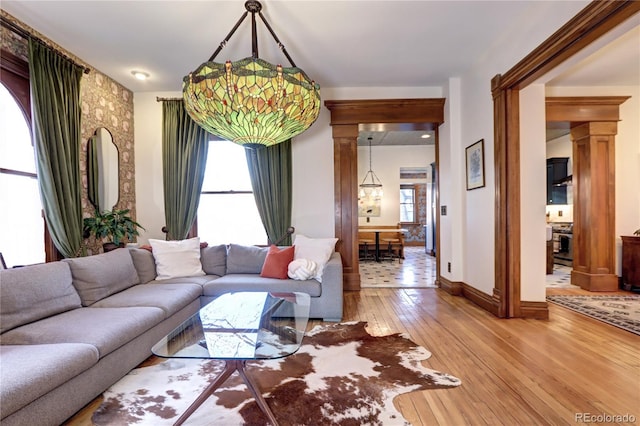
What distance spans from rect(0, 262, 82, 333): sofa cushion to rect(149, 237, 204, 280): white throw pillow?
98cm

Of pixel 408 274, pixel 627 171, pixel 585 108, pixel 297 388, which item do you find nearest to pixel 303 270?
pixel 297 388

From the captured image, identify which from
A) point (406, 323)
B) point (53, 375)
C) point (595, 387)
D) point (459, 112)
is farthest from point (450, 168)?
point (53, 375)

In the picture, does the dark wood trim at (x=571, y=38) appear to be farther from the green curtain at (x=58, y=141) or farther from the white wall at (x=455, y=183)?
the green curtain at (x=58, y=141)

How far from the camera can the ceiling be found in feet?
8.53

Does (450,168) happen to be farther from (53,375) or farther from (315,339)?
(53,375)

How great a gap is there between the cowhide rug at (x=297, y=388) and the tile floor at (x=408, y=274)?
2.34m

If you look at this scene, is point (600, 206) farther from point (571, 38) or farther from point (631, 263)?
point (571, 38)

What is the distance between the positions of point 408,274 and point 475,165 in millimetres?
2604

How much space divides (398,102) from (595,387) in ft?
12.2

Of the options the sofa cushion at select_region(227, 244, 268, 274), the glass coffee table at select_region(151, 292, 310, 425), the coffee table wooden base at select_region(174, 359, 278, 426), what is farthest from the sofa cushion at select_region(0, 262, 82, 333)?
the sofa cushion at select_region(227, 244, 268, 274)

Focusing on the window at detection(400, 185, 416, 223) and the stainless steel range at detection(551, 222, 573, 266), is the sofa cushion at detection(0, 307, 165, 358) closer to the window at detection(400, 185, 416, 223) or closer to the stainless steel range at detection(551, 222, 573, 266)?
the stainless steel range at detection(551, 222, 573, 266)

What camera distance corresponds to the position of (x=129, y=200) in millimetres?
4340

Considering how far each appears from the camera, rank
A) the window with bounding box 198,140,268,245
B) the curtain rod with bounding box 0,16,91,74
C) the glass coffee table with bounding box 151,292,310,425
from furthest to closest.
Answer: the window with bounding box 198,140,268,245 < the curtain rod with bounding box 0,16,91,74 < the glass coffee table with bounding box 151,292,310,425

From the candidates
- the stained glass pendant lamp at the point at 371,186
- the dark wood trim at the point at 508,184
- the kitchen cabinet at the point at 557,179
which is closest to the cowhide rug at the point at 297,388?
the dark wood trim at the point at 508,184
